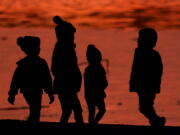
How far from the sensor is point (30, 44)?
11.4 metres

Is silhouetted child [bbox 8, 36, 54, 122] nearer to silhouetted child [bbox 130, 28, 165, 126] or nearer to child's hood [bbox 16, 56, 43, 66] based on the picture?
child's hood [bbox 16, 56, 43, 66]

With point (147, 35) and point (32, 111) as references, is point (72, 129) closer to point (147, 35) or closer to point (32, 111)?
point (32, 111)

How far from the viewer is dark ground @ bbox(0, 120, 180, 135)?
37.5ft

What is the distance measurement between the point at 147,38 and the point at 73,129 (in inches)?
66.0

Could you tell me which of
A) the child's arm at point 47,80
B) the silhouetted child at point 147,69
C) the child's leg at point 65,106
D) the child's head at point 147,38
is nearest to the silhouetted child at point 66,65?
the child's leg at point 65,106

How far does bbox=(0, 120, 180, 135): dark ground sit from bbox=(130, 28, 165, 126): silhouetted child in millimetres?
405

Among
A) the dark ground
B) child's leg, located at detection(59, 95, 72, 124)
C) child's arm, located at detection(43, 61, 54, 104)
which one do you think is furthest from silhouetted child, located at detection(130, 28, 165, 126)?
child's arm, located at detection(43, 61, 54, 104)

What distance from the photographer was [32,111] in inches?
452

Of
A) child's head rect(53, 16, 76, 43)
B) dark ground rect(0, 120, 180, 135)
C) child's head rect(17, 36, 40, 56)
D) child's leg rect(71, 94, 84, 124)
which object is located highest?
child's head rect(53, 16, 76, 43)

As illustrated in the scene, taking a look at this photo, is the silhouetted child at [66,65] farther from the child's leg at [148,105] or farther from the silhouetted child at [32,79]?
Result: the child's leg at [148,105]

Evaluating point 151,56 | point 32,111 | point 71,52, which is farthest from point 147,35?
point 32,111

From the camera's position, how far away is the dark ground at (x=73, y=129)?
37.5ft

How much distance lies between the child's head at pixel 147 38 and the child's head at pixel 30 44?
1438 millimetres

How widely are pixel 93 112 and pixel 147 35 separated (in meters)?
1.50
